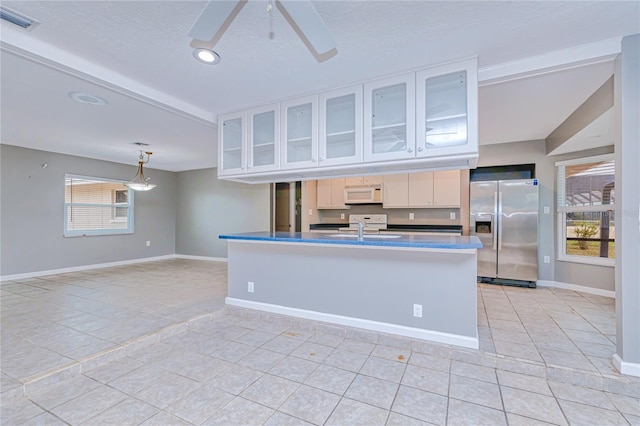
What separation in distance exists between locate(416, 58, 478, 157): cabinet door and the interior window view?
0.02 meters

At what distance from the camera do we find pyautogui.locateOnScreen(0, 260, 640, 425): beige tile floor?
1730 millimetres

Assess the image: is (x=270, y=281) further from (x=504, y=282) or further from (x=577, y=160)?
(x=577, y=160)

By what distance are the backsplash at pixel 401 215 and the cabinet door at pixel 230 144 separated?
118 inches

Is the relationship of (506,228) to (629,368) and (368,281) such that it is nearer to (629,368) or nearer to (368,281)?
(629,368)

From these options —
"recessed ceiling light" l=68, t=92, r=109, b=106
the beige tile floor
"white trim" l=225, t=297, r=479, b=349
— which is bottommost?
the beige tile floor

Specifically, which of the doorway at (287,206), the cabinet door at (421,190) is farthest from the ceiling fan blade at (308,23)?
the doorway at (287,206)

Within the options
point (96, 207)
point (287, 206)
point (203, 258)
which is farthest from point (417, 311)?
point (96, 207)

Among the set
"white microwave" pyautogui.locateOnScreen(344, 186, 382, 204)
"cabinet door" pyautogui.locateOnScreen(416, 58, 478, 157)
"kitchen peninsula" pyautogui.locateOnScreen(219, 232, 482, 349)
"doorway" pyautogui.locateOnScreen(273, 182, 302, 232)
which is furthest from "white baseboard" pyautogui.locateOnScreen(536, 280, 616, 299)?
"doorway" pyautogui.locateOnScreen(273, 182, 302, 232)

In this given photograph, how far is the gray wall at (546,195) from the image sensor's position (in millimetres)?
4111

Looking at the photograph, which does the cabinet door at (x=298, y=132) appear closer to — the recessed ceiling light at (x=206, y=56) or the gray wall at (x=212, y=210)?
the recessed ceiling light at (x=206, y=56)

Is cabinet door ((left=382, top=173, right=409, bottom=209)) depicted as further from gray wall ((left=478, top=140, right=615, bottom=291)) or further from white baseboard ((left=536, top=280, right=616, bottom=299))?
white baseboard ((left=536, top=280, right=616, bottom=299))

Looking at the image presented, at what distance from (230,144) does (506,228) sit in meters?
4.13

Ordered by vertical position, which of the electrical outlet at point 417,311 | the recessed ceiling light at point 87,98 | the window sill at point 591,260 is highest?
the recessed ceiling light at point 87,98

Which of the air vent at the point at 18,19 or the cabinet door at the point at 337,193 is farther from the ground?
the air vent at the point at 18,19
